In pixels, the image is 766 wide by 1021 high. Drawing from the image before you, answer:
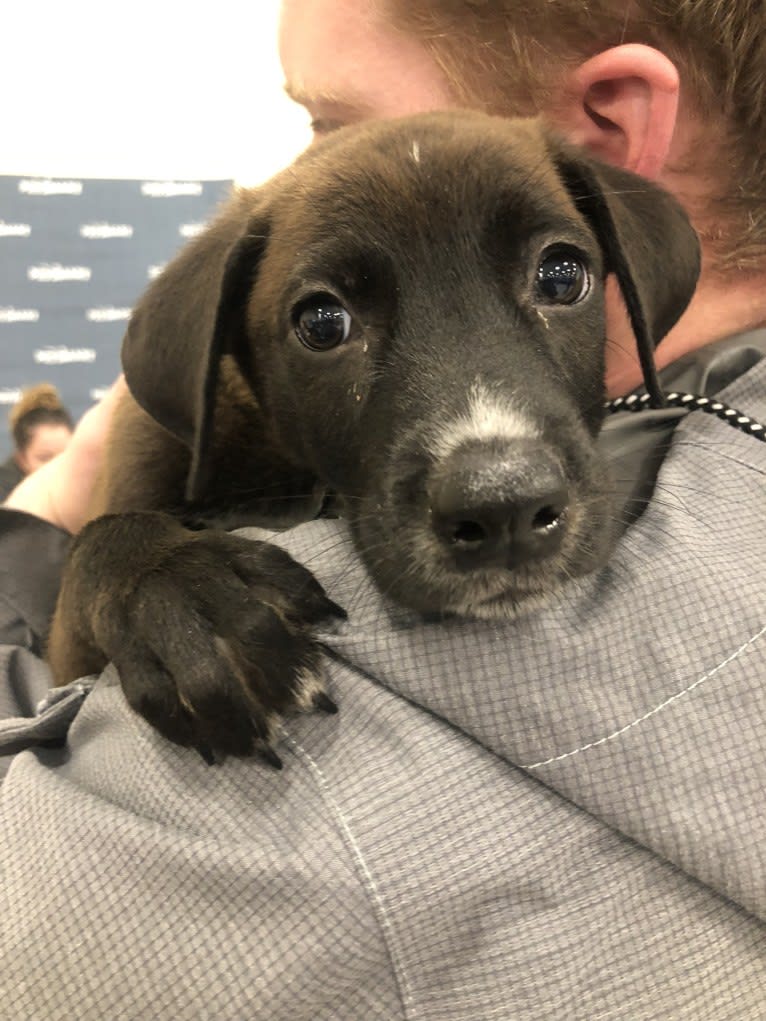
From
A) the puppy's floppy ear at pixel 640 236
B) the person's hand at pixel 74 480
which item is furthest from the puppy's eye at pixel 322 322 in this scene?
the person's hand at pixel 74 480

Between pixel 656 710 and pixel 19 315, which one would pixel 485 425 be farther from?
pixel 19 315

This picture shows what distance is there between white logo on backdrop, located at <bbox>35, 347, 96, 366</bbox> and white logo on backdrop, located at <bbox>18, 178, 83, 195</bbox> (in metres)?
0.85

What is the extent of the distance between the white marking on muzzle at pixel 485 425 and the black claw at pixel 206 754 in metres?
0.44

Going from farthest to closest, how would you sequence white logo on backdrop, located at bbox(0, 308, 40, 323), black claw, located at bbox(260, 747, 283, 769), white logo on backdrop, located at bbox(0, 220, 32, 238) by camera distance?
white logo on backdrop, located at bbox(0, 308, 40, 323) → white logo on backdrop, located at bbox(0, 220, 32, 238) → black claw, located at bbox(260, 747, 283, 769)

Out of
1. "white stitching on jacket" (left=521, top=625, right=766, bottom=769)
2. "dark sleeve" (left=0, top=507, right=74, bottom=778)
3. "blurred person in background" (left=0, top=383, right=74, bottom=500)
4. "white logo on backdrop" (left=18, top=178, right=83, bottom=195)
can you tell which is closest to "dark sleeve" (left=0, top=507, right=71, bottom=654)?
"dark sleeve" (left=0, top=507, right=74, bottom=778)

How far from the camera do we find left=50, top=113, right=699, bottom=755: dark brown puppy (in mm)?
1028

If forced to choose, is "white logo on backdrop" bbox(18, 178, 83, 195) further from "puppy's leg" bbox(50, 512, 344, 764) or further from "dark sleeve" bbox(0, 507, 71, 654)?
"puppy's leg" bbox(50, 512, 344, 764)

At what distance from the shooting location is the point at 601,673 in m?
0.94

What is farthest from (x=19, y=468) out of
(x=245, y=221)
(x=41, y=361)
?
(x=245, y=221)

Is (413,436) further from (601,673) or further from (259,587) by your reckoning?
(601,673)

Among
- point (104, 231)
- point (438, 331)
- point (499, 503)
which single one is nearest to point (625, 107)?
point (438, 331)

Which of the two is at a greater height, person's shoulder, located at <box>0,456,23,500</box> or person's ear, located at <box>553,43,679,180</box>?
person's ear, located at <box>553,43,679,180</box>

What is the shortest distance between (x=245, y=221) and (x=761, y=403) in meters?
0.89

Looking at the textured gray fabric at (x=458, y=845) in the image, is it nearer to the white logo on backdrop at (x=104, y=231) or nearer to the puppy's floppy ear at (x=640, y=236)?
the puppy's floppy ear at (x=640, y=236)
